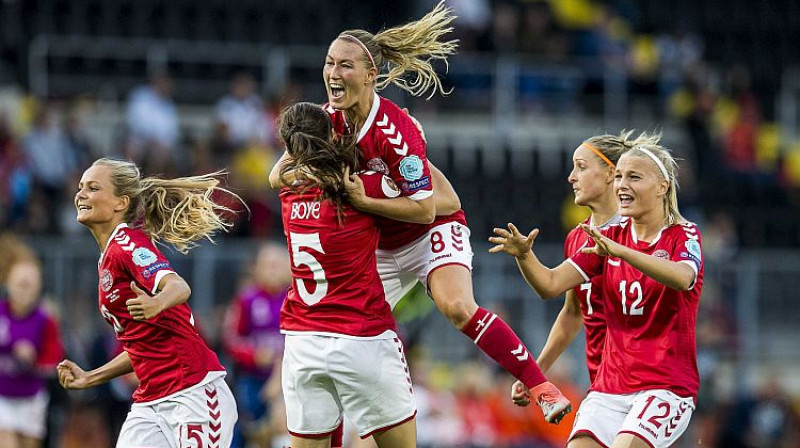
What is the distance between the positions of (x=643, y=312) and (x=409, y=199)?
1.21 meters

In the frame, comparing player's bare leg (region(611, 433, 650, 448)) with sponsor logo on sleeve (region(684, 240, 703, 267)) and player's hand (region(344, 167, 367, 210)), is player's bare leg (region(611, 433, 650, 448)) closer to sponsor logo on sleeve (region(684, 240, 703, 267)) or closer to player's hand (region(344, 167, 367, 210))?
sponsor logo on sleeve (region(684, 240, 703, 267))

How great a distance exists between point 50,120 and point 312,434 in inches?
318

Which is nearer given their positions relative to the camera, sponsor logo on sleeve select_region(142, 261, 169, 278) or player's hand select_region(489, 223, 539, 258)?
sponsor logo on sleeve select_region(142, 261, 169, 278)

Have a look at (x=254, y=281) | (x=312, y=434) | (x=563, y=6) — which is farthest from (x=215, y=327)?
(x=563, y=6)

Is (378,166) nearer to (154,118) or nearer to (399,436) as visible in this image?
(399,436)

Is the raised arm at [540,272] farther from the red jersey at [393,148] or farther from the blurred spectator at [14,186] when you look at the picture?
the blurred spectator at [14,186]

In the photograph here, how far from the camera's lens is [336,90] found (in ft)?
21.4

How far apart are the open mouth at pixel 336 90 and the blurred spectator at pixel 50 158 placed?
7133 mm

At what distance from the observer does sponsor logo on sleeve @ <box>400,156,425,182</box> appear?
6.48m

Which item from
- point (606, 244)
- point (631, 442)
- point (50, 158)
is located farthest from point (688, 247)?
point (50, 158)

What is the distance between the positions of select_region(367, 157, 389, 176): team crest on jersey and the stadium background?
4.54 metres

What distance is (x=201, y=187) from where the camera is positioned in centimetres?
694

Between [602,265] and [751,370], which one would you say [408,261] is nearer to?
[602,265]

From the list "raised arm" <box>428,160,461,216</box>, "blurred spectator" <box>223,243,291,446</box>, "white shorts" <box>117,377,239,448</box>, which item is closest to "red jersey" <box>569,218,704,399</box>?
"raised arm" <box>428,160,461,216</box>
